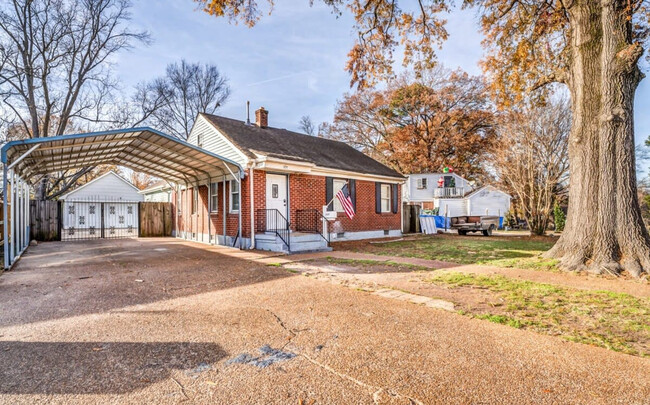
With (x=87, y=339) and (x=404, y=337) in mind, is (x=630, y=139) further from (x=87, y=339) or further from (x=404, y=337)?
(x=87, y=339)

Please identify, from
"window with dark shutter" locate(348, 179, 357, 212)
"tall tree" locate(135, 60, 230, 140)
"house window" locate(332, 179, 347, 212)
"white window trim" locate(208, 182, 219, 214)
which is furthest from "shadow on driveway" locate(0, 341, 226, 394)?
"tall tree" locate(135, 60, 230, 140)

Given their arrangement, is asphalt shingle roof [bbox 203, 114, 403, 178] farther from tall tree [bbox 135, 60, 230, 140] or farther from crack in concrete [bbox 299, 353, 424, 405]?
tall tree [bbox 135, 60, 230, 140]

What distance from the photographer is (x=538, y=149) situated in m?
14.7

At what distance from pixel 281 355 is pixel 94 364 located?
61.4 inches

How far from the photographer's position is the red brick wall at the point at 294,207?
11.1 metres

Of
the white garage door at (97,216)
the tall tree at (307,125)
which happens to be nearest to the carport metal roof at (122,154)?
the white garage door at (97,216)

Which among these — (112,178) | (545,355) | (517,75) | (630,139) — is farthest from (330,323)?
(112,178)

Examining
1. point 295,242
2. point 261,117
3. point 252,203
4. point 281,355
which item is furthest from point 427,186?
point 281,355

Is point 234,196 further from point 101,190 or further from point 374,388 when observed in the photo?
point 101,190

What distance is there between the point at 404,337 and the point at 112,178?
29204 millimetres

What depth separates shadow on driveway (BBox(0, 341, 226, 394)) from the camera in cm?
Answer: 243

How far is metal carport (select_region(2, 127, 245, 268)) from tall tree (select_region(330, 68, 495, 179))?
2297 cm

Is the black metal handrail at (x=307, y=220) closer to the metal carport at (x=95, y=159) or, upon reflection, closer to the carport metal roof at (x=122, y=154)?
the metal carport at (x=95, y=159)

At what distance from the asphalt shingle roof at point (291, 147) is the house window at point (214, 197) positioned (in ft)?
7.11
